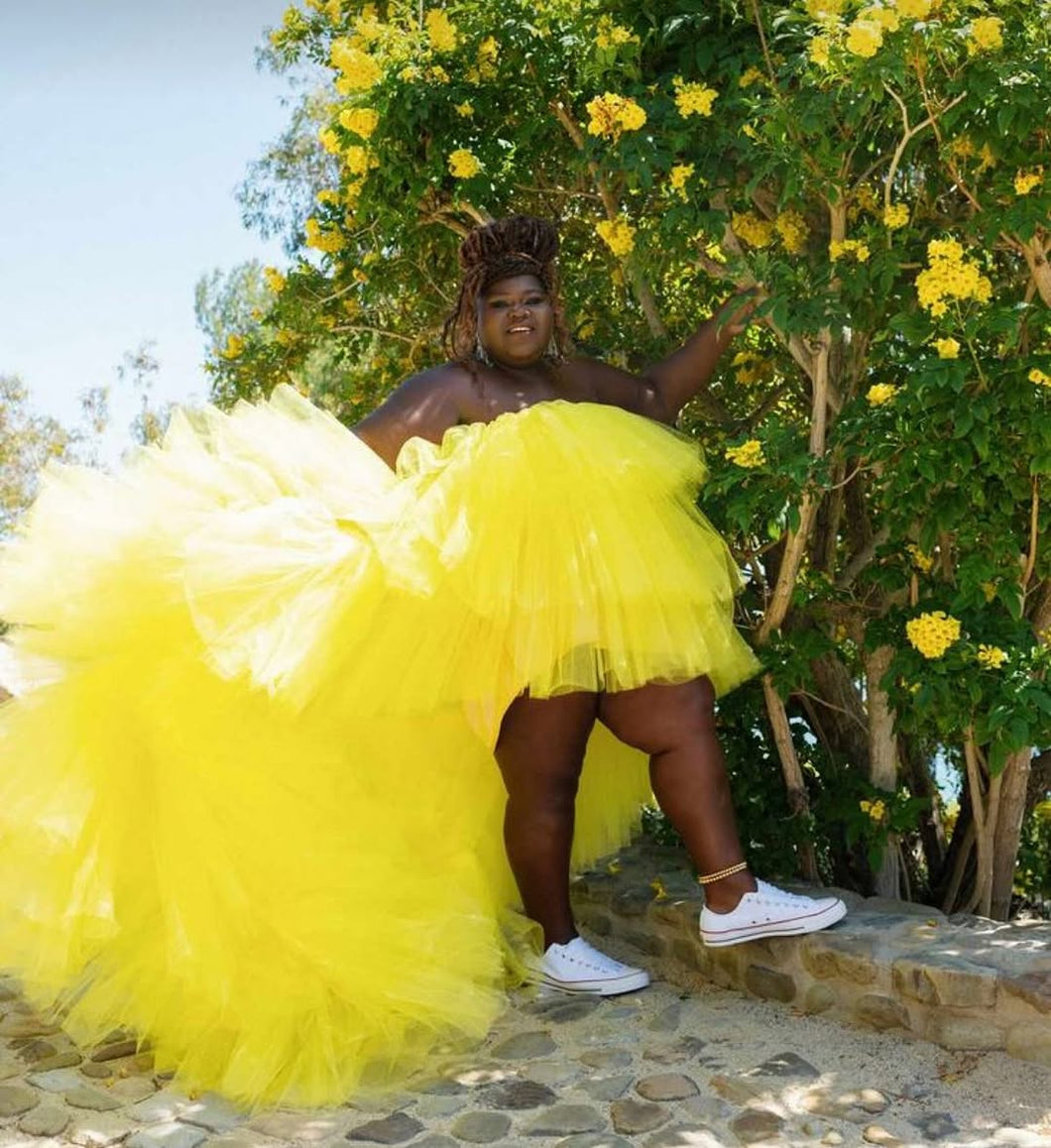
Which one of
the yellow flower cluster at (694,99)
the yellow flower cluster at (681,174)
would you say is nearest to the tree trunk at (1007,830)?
the yellow flower cluster at (681,174)

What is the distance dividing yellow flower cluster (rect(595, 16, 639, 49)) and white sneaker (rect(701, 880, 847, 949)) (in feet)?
6.93

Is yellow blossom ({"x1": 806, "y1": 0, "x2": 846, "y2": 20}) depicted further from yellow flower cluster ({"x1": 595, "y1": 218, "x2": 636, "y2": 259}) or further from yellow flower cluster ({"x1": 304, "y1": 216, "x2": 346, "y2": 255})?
yellow flower cluster ({"x1": 304, "y1": 216, "x2": 346, "y2": 255})

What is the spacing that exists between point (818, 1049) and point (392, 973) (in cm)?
97

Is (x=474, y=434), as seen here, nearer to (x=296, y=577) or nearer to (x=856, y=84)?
(x=296, y=577)

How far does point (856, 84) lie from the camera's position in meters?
3.02

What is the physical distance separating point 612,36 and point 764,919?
2195 millimetres

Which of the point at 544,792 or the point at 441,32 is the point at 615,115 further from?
the point at 544,792

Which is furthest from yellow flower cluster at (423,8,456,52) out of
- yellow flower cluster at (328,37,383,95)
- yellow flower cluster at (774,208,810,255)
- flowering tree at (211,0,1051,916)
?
yellow flower cluster at (774,208,810,255)

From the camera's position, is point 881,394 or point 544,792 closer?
point 881,394

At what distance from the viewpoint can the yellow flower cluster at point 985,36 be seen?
117 inches

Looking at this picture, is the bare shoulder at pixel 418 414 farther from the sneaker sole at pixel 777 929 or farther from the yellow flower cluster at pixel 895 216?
the sneaker sole at pixel 777 929

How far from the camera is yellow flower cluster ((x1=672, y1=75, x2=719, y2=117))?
3457mm

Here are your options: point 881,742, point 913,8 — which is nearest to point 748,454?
point 913,8

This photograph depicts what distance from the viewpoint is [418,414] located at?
3514mm
